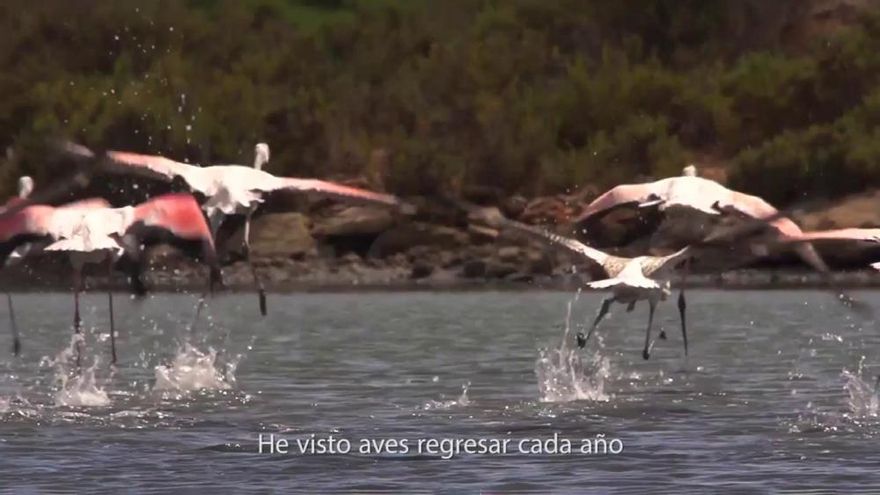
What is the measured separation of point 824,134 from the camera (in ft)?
163

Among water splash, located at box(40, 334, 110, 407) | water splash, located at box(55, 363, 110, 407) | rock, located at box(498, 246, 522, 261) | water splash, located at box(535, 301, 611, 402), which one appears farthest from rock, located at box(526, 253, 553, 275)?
water splash, located at box(55, 363, 110, 407)

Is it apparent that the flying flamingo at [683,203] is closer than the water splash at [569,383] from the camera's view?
No

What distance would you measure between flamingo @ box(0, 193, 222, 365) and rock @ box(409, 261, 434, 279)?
22.8m

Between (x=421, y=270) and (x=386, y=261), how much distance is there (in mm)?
1234

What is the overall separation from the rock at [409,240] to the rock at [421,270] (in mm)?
928

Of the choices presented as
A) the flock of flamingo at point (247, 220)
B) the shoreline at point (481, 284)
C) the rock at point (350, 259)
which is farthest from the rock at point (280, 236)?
the flock of flamingo at point (247, 220)

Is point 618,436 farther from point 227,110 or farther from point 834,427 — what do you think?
point 227,110

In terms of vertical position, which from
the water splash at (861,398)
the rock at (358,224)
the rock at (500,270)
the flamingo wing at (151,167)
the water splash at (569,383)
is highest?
the rock at (358,224)

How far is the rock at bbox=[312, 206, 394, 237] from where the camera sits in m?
46.8

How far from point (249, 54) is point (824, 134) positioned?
636 inches

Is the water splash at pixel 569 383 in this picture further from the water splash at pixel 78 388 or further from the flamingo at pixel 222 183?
the water splash at pixel 78 388

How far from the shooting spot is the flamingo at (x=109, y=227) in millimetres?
20484

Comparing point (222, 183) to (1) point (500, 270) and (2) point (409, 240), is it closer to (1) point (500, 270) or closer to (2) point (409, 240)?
(1) point (500, 270)

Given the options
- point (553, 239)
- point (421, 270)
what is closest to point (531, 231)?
point (553, 239)
